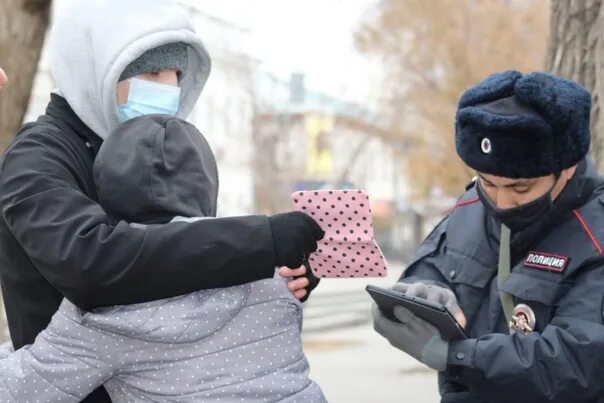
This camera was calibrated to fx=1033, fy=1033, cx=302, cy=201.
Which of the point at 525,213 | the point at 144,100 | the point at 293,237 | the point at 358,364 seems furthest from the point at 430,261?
the point at 358,364

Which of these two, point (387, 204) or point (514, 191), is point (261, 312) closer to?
point (514, 191)

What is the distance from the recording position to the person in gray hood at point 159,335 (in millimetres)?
1965

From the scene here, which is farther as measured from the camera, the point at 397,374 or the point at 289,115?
the point at 289,115

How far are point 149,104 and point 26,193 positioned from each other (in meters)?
0.38

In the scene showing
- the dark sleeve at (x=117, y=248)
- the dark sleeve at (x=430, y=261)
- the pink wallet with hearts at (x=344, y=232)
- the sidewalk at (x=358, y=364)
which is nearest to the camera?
the dark sleeve at (x=117, y=248)

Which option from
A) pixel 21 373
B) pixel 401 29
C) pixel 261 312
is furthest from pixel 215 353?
pixel 401 29

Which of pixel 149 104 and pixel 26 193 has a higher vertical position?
pixel 149 104

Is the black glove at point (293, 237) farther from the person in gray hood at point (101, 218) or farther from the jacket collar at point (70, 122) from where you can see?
the jacket collar at point (70, 122)

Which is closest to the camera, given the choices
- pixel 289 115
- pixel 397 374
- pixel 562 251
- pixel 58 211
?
pixel 58 211

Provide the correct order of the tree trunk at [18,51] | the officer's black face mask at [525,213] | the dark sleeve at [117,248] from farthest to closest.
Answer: the tree trunk at [18,51], the officer's black face mask at [525,213], the dark sleeve at [117,248]

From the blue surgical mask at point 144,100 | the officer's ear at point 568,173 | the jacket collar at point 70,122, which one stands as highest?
the blue surgical mask at point 144,100

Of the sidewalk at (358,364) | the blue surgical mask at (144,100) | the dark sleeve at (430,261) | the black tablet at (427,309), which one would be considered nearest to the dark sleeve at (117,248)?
the blue surgical mask at (144,100)

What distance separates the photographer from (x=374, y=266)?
2.17 meters

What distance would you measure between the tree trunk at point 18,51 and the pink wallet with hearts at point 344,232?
151 inches
